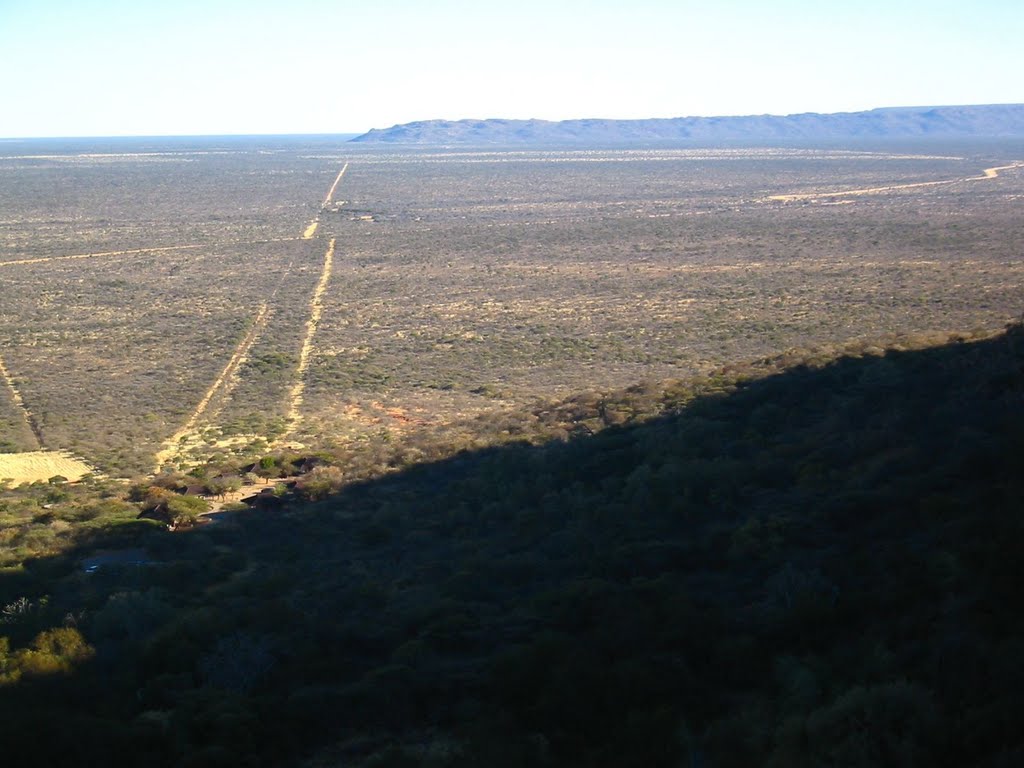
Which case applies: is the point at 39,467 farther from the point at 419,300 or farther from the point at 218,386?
the point at 419,300

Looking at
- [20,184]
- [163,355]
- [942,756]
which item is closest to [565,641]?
[942,756]

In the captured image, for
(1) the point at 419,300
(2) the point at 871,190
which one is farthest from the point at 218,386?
(2) the point at 871,190

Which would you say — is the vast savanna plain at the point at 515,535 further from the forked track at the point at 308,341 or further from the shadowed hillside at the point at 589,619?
the forked track at the point at 308,341

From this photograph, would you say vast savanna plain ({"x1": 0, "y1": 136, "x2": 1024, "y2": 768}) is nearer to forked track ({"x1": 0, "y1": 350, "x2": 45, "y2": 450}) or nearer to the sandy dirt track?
forked track ({"x1": 0, "y1": 350, "x2": 45, "y2": 450})

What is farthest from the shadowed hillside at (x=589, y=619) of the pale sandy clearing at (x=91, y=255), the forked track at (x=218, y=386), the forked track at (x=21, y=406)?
the pale sandy clearing at (x=91, y=255)

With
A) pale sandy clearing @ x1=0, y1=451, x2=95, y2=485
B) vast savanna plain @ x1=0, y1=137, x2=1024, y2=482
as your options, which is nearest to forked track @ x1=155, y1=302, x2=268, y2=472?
vast savanna plain @ x1=0, y1=137, x2=1024, y2=482
